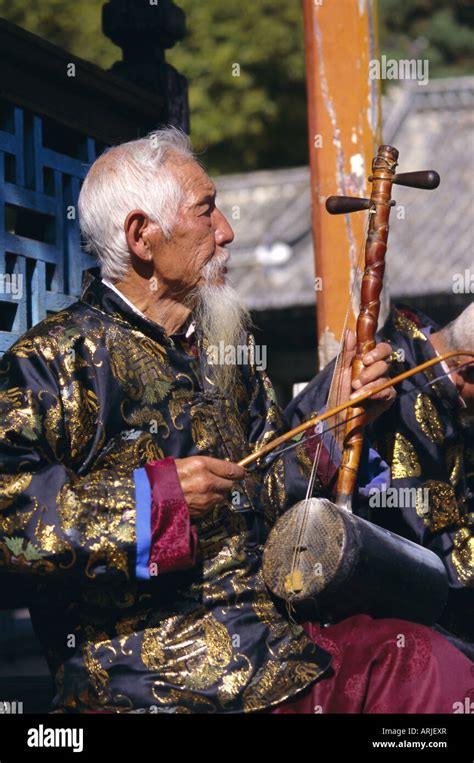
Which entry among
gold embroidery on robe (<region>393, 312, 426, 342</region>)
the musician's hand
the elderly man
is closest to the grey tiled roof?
gold embroidery on robe (<region>393, 312, 426, 342</region>)

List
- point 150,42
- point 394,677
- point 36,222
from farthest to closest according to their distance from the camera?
1. point 150,42
2. point 36,222
3. point 394,677

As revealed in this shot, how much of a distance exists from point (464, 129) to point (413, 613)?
15597 mm

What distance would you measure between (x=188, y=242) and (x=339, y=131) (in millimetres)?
1037

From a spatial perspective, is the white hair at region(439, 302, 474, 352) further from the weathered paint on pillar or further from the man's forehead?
the man's forehead

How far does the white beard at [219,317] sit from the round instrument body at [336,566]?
449 mm

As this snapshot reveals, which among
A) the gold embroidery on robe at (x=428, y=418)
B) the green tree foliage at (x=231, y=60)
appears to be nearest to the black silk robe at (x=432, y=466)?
the gold embroidery on robe at (x=428, y=418)

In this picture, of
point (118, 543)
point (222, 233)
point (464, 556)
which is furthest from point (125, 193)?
point (464, 556)

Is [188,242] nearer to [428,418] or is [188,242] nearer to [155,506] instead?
[155,506]

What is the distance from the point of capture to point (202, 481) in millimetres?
2787

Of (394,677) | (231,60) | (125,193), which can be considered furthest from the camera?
(231,60)

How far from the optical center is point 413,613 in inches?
124

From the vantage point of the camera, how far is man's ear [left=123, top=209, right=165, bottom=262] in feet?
10.3

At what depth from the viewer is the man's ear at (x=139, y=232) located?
3.15m
